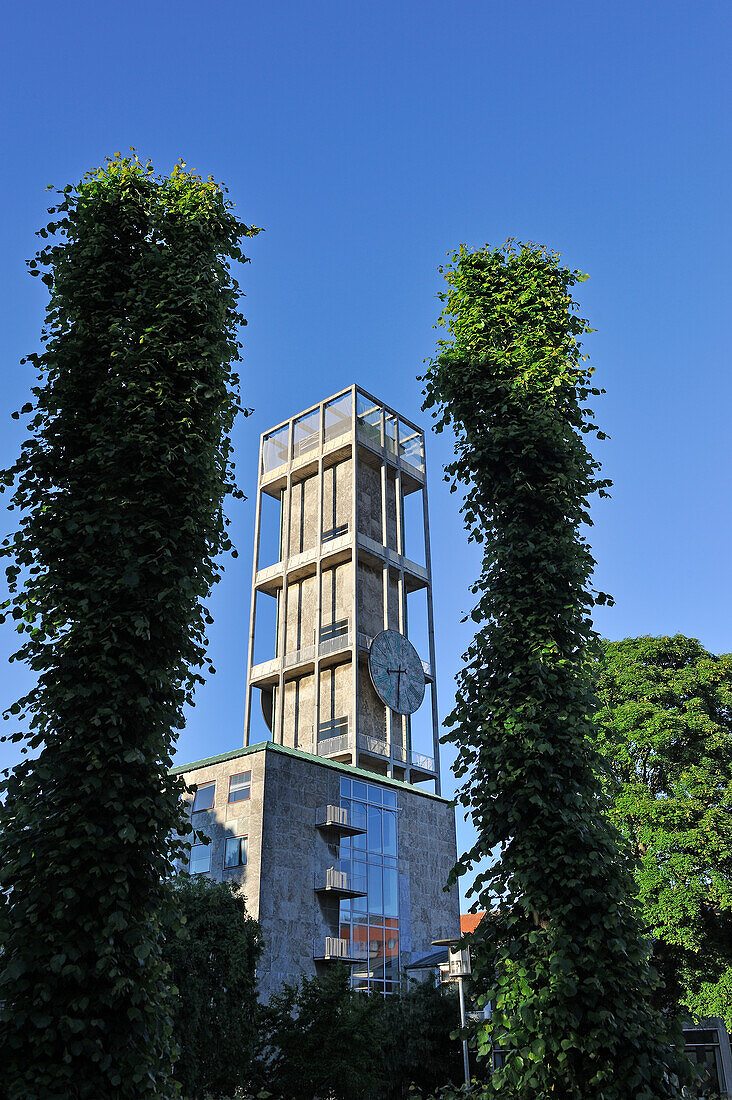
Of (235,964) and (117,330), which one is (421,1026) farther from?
(117,330)

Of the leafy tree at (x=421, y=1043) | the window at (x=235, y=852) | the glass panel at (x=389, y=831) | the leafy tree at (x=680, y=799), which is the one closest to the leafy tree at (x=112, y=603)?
the leafy tree at (x=680, y=799)

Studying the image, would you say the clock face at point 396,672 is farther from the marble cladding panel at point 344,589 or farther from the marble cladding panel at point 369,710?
the marble cladding panel at point 344,589

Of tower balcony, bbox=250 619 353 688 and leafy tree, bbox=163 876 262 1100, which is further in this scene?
tower balcony, bbox=250 619 353 688

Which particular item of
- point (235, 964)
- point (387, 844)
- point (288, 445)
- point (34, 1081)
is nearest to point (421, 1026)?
point (235, 964)

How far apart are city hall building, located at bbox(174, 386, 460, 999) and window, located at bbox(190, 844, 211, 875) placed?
52 millimetres

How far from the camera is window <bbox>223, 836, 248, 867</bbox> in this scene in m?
30.4

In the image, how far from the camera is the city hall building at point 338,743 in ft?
102

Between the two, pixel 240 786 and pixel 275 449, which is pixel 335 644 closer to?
pixel 240 786

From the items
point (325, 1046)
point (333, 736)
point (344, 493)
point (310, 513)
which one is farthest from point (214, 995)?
point (310, 513)

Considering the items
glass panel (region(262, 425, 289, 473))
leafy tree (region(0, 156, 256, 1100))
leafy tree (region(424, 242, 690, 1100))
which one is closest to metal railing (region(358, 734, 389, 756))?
glass panel (region(262, 425, 289, 473))

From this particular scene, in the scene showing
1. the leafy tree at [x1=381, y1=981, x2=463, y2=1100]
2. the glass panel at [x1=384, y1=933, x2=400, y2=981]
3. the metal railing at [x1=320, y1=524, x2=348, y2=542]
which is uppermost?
the metal railing at [x1=320, y1=524, x2=348, y2=542]

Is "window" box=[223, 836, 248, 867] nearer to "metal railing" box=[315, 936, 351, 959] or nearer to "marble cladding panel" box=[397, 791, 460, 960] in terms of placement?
"metal railing" box=[315, 936, 351, 959]

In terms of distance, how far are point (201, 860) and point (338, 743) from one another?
11.5 metres

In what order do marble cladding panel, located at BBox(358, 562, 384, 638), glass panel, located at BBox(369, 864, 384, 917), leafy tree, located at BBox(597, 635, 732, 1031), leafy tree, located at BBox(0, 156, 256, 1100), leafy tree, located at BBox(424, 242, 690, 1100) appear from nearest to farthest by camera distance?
1. leafy tree, located at BBox(0, 156, 256, 1100)
2. leafy tree, located at BBox(424, 242, 690, 1100)
3. leafy tree, located at BBox(597, 635, 732, 1031)
4. glass panel, located at BBox(369, 864, 384, 917)
5. marble cladding panel, located at BBox(358, 562, 384, 638)
